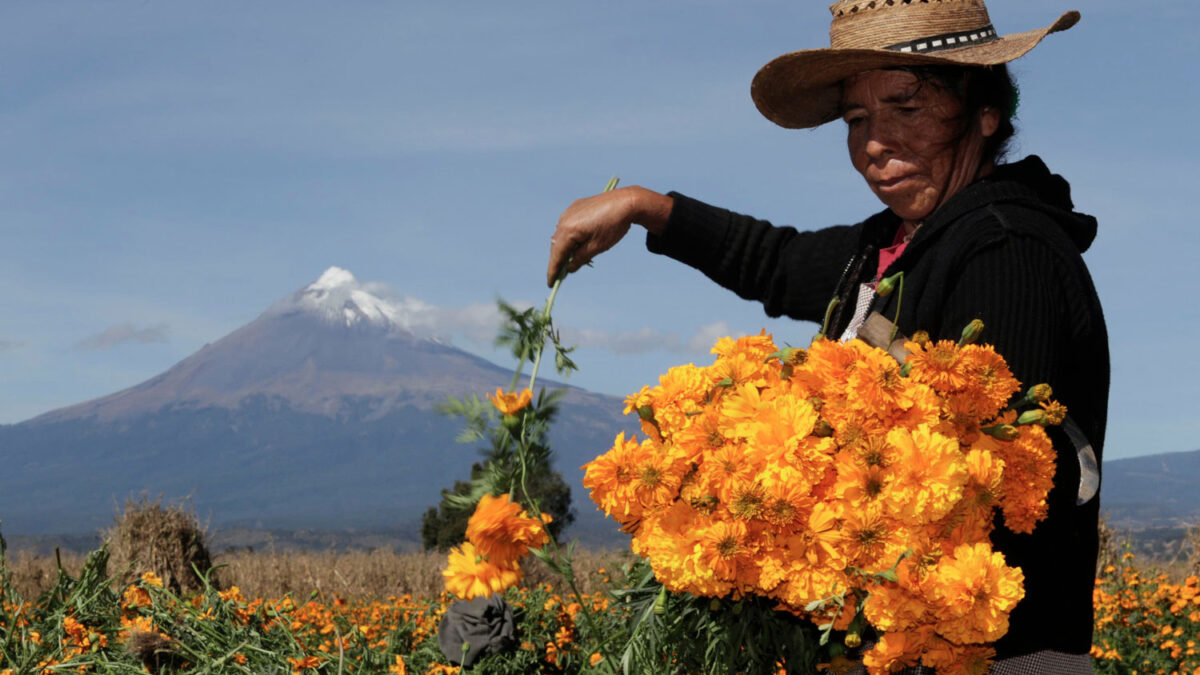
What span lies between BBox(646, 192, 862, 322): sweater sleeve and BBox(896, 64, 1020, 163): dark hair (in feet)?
1.91

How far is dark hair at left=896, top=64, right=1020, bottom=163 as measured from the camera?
2.35 metres

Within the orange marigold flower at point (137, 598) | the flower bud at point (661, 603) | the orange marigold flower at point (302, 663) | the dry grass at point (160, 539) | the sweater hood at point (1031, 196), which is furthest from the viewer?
the dry grass at point (160, 539)

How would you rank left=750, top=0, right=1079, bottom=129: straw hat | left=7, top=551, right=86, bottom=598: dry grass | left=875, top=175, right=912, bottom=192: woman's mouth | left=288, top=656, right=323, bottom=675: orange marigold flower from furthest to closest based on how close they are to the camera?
left=7, top=551, right=86, bottom=598: dry grass → left=288, top=656, right=323, bottom=675: orange marigold flower → left=875, top=175, right=912, bottom=192: woman's mouth → left=750, top=0, right=1079, bottom=129: straw hat

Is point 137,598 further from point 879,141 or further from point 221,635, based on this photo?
point 879,141

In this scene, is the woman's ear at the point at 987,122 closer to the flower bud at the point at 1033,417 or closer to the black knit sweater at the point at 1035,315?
the black knit sweater at the point at 1035,315

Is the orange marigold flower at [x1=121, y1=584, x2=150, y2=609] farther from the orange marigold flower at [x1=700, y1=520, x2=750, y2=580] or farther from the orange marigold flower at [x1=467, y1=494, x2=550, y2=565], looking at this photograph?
the orange marigold flower at [x1=700, y1=520, x2=750, y2=580]

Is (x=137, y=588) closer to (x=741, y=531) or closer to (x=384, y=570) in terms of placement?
(x=741, y=531)

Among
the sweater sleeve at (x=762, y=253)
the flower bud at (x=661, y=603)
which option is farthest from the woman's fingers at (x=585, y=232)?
the flower bud at (x=661, y=603)

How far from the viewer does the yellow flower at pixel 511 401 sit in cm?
171

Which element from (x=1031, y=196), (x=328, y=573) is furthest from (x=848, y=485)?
(x=328, y=573)

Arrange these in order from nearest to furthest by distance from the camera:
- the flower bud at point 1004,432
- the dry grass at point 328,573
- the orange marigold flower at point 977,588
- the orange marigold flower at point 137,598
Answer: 1. the orange marigold flower at point 977,588
2. the flower bud at point 1004,432
3. the orange marigold flower at point 137,598
4. the dry grass at point 328,573

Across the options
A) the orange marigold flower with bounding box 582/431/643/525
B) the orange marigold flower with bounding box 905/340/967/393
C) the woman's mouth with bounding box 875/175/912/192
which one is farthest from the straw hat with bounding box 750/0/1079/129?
the orange marigold flower with bounding box 582/431/643/525

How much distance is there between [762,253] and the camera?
319cm

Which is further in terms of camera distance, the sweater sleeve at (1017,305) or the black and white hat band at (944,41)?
the black and white hat band at (944,41)
